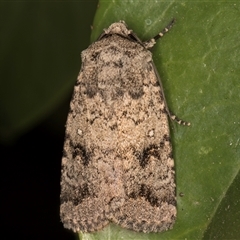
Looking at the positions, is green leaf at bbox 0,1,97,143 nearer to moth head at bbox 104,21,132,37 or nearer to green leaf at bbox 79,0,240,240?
moth head at bbox 104,21,132,37

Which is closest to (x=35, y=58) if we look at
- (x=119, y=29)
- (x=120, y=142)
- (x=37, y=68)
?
(x=37, y=68)

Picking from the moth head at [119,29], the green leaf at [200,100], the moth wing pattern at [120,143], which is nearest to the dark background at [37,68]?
the moth wing pattern at [120,143]

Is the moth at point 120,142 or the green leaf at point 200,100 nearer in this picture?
the green leaf at point 200,100

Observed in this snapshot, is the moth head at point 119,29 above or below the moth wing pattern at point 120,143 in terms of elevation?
above

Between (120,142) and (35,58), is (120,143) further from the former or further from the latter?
(35,58)

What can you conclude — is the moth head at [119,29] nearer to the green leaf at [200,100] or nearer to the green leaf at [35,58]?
the green leaf at [200,100]

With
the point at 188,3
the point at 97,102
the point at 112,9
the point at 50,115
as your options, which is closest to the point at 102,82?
the point at 97,102
